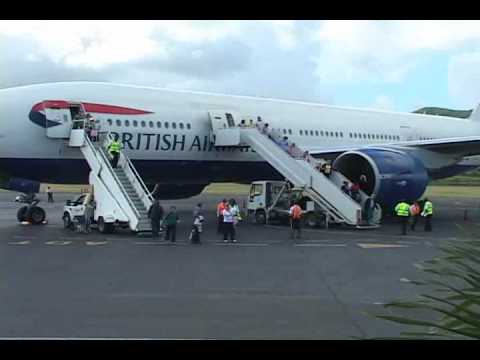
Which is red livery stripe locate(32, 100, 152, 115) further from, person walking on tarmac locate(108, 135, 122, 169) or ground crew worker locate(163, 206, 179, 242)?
ground crew worker locate(163, 206, 179, 242)

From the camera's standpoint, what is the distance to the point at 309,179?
21297 mm

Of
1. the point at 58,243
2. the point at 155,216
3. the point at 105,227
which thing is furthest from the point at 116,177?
the point at 58,243

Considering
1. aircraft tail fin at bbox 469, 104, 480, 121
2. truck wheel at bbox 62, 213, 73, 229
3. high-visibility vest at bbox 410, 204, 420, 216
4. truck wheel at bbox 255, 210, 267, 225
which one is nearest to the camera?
truck wheel at bbox 62, 213, 73, 229

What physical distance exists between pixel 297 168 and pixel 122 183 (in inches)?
230

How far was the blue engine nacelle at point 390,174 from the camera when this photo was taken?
21.7m

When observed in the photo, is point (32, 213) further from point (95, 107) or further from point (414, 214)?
point (414, 214)

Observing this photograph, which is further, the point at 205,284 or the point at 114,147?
the point at 114,147

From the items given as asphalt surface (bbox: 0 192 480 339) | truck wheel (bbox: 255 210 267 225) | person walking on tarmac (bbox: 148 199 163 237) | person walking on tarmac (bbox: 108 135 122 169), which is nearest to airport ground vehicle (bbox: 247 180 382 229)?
truck wheel (bbox: 255 210 267 225)

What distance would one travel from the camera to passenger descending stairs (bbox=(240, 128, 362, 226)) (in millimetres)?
20484

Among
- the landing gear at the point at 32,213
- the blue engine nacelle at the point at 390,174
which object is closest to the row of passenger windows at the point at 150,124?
the landing gear at the point at 32,213

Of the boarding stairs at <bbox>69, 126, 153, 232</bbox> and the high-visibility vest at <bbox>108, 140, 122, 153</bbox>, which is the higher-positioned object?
the high-visibility vest at <bbox>108, 140, 122, 153</bbox>

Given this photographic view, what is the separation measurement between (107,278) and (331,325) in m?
4.76

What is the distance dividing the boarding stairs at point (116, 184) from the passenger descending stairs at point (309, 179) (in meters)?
4.58
